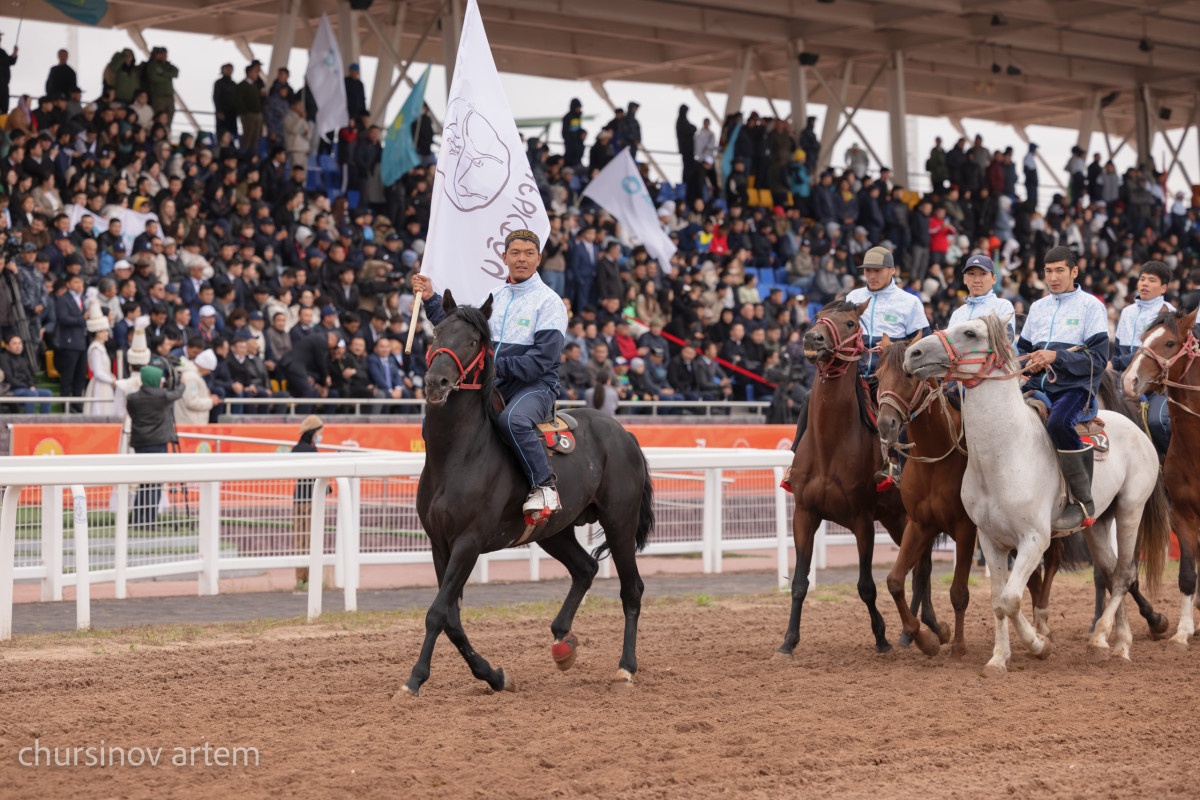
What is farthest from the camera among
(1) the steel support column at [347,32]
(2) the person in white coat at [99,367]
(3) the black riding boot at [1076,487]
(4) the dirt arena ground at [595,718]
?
(1) the steel support column at [347,32]

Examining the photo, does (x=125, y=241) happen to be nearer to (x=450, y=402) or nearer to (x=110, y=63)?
(x=110, y=63)

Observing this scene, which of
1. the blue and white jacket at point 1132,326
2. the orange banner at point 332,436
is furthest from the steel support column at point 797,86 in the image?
the blue and white jacket at point 1132,326

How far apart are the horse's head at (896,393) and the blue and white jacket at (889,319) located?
97 cm

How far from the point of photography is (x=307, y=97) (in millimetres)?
21281

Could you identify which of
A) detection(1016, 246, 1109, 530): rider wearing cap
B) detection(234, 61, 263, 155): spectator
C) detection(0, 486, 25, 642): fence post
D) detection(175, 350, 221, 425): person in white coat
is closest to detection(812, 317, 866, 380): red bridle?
detection(1016, 246, 1109, 530): rider wearing cap

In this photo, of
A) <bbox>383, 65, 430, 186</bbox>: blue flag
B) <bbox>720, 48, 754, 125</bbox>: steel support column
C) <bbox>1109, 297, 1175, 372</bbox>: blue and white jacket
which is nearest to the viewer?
<bbox>1109, 297, 1175, 372</bbox>: blue and white jacket

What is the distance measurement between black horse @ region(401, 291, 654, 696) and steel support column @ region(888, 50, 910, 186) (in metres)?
24.1

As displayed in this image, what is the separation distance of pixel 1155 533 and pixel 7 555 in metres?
7.41

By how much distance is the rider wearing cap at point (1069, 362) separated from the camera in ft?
25.2

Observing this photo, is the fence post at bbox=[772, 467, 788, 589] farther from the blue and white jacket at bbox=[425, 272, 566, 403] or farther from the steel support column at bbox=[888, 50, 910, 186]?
the steel support column at bbox=[888, 50, 910, 186]

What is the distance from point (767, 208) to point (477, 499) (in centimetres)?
2080

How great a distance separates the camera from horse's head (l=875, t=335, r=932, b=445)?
713 centimetres

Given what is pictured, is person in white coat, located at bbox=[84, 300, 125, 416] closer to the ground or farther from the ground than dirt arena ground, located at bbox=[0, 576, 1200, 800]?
farther from the ground

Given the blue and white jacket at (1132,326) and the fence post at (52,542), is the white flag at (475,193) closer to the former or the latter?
the fence post at (52,542)
